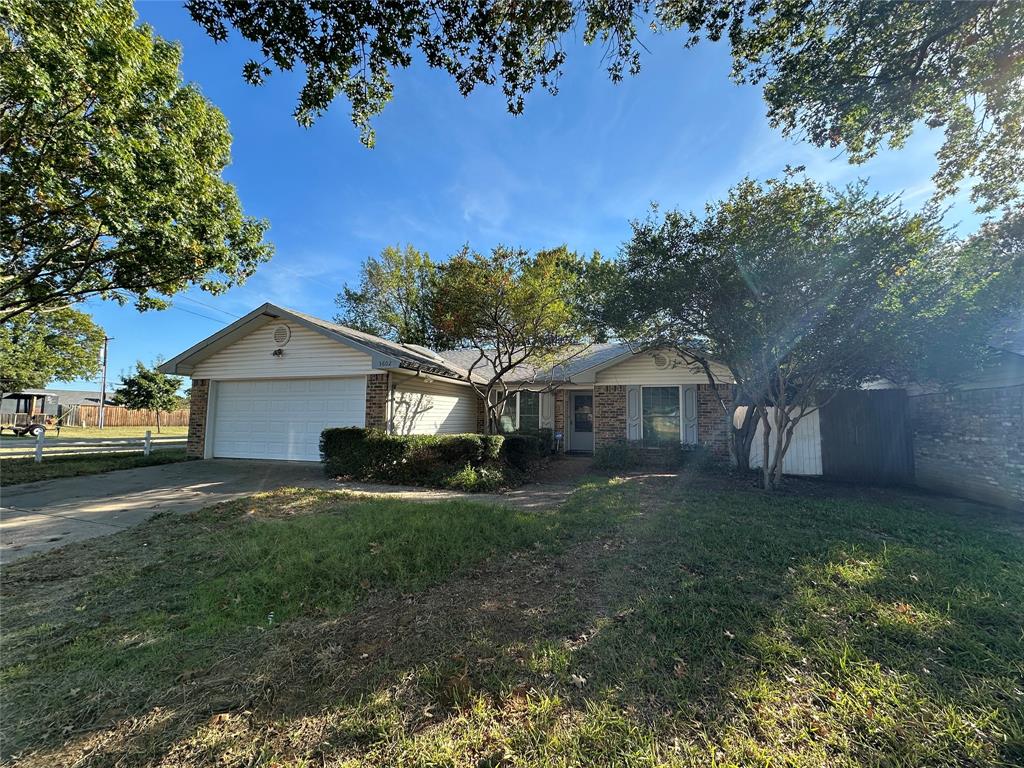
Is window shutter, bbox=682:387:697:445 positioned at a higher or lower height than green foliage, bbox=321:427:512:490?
higher

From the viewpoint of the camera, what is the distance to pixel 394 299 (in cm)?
2555

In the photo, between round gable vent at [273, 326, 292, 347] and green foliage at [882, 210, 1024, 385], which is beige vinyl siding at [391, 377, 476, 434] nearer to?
round gable vent at [273, 326, 292, 347]

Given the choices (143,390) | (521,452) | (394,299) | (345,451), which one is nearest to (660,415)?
(521,452)

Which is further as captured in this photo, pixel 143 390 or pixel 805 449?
pixel 143 390

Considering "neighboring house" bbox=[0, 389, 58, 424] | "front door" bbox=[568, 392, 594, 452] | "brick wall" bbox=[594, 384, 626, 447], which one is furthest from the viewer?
"neighboring house" bbox=[0, 389, 58, 424]

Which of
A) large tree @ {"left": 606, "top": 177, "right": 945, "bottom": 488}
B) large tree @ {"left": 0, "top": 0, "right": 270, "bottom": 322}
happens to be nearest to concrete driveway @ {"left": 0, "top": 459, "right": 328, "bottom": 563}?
large tree @ {"left": 0, "top": 0, "right": 270, "bottom": 322}

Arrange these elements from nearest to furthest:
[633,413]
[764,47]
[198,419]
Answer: [764,47] → [198,419] → [633,413]

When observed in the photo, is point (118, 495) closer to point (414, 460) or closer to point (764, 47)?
point (414, 460)

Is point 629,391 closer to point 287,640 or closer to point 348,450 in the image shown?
point 348,450

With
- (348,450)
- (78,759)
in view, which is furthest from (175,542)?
(348,450)

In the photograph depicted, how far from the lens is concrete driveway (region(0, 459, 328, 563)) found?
537 centimetres

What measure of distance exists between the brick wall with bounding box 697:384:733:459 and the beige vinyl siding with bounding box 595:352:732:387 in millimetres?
332

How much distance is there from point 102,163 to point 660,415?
1387 cm

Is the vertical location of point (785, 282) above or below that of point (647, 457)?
above
